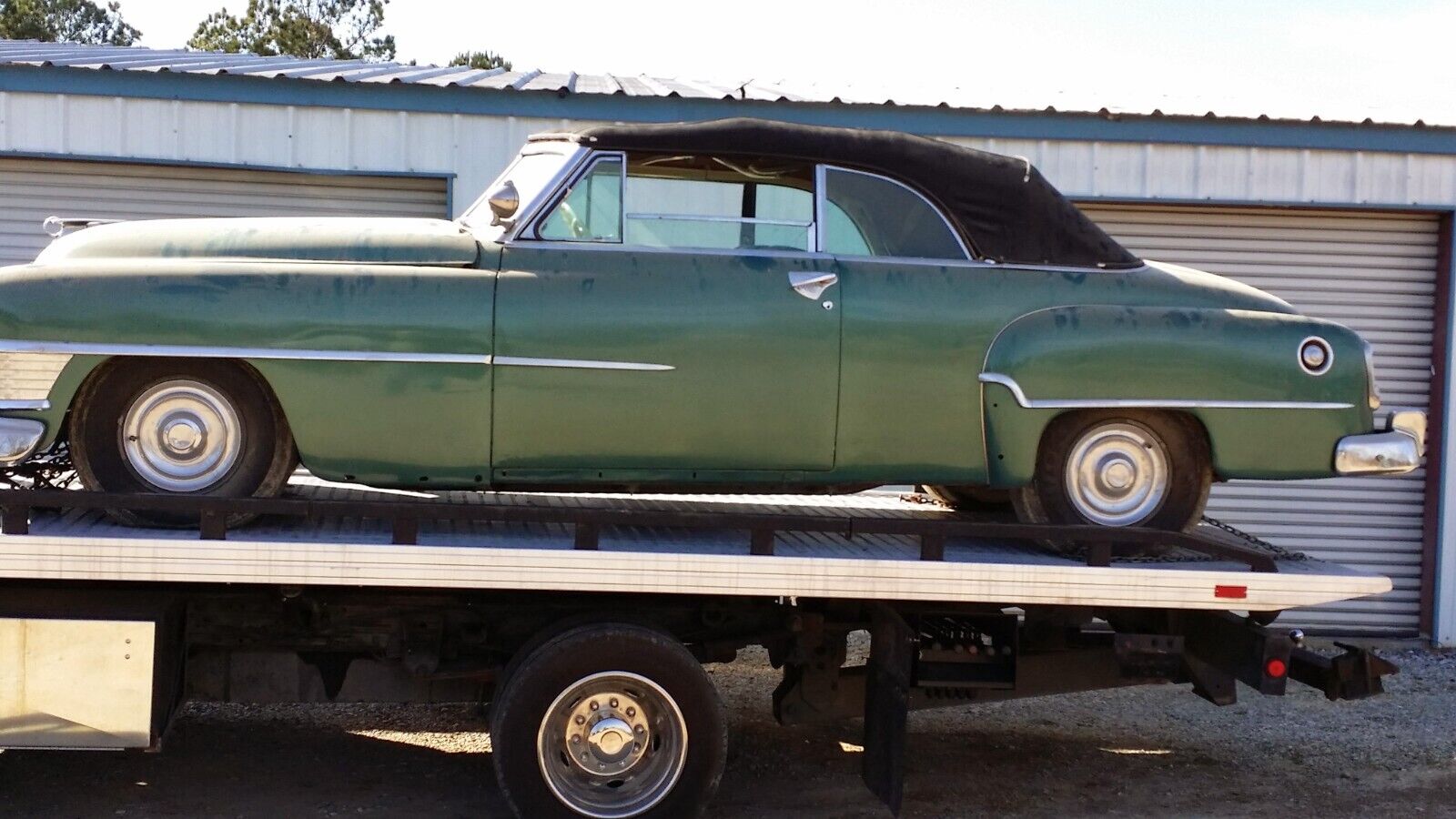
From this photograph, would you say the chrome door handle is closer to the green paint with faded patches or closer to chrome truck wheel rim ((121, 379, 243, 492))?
the green paint with faded patches

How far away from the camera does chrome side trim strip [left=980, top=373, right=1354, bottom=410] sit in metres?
5.12

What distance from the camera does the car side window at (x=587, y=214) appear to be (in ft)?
17.1

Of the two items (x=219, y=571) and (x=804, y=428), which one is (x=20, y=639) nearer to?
(x=219, y=571)

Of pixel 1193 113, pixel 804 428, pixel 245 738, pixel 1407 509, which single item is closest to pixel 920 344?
pixel 804 428

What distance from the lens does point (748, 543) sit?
513 cm

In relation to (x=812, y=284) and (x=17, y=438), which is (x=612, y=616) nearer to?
(x=812, y=284)

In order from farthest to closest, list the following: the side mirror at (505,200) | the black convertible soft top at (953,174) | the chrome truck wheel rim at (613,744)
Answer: the black convertible soft top at (953,174), the side mirror at (505,200), the chrome truck wheel rim at (613,744)

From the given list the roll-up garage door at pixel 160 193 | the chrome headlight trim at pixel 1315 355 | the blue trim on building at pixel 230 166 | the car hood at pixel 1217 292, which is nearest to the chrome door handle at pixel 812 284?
the car hood at pixel 1217 292

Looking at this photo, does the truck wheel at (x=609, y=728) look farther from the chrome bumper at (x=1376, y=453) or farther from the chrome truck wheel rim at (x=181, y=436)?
the chrome bumper at (x=1376, y=453)

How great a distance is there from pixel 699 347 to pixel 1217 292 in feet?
6.74

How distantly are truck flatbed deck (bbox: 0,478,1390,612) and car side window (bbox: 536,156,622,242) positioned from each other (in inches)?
39.8

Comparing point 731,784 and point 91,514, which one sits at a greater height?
point 91,514

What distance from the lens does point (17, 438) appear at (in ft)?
15.3

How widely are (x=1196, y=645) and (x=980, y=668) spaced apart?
829 millimetres
